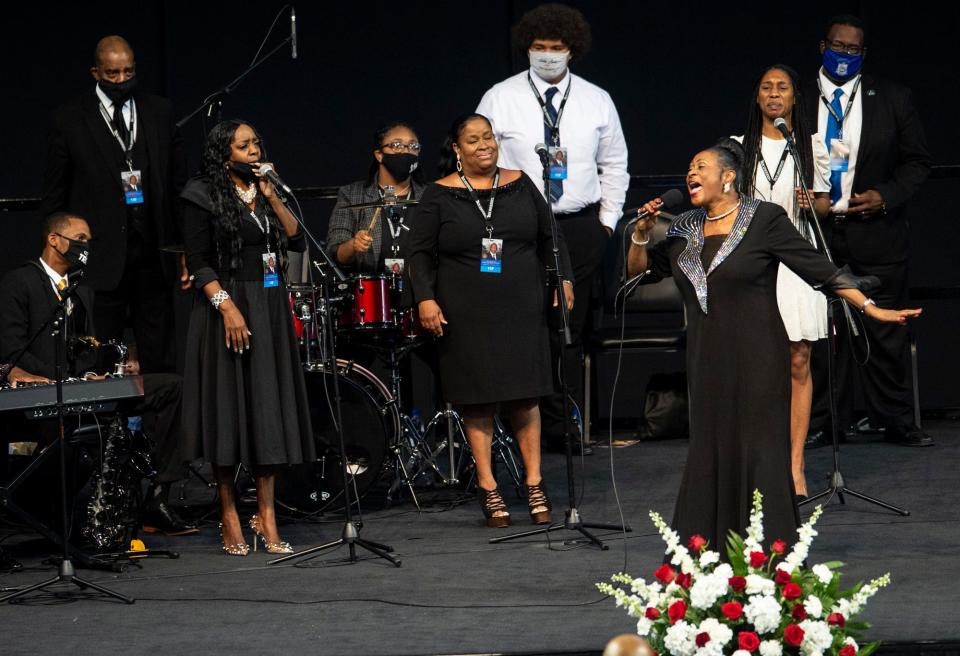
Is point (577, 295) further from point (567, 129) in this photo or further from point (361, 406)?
point (361, 406)

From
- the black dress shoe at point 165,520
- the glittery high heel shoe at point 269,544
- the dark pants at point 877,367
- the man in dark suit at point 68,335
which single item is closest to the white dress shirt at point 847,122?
the dark pants at point 877,367

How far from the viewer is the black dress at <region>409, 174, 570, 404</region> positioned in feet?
19.5

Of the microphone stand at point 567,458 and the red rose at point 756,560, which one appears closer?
the red rose at point 756,560

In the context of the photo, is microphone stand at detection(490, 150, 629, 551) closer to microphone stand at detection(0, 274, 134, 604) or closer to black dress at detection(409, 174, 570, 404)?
black dress at detection(409, 174, 570, 404)

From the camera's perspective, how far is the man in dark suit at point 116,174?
262 inches

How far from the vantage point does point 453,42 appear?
27.5 ft

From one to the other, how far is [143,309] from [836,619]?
14.0 feet

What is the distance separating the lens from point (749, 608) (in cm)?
330

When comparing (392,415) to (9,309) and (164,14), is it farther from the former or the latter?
(164,14)

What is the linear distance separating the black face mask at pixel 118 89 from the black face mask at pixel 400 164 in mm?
1142

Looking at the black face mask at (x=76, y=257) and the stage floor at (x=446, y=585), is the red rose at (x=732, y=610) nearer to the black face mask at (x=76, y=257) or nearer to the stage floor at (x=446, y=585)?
the stage floor at (x=446, y=585)

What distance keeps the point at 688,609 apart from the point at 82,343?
3.18 meters

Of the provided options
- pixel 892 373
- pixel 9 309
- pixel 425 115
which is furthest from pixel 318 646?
pixel 425 115

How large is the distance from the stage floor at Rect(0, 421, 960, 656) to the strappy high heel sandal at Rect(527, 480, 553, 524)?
0.49ft
